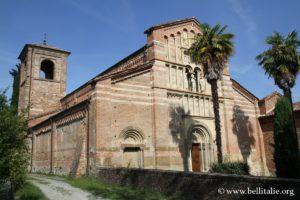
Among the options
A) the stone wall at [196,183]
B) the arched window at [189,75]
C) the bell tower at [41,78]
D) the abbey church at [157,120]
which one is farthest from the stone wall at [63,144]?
the arched window at [189,75]

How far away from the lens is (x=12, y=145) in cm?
1062

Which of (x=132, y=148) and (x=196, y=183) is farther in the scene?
(x=132, y=148)

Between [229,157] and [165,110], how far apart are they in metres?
7.26

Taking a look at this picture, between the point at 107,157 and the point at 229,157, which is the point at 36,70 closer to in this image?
the point at 107,157

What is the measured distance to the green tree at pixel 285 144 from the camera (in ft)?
66.0

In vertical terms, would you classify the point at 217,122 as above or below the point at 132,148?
above

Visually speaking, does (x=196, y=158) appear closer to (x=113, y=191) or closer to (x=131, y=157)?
(x=131, y=157)

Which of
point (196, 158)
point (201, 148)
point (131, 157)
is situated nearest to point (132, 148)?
point (131, 157)

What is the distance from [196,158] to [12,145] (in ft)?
52.3

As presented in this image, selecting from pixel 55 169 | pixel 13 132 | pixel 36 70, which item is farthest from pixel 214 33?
pixel 36 70

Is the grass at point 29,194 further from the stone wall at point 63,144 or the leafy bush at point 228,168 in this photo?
the leafy bush at point 228,168

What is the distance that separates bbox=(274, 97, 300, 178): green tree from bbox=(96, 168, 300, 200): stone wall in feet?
34.2

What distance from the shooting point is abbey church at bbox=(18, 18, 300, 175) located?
1967cm

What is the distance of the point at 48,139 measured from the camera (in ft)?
90.3
